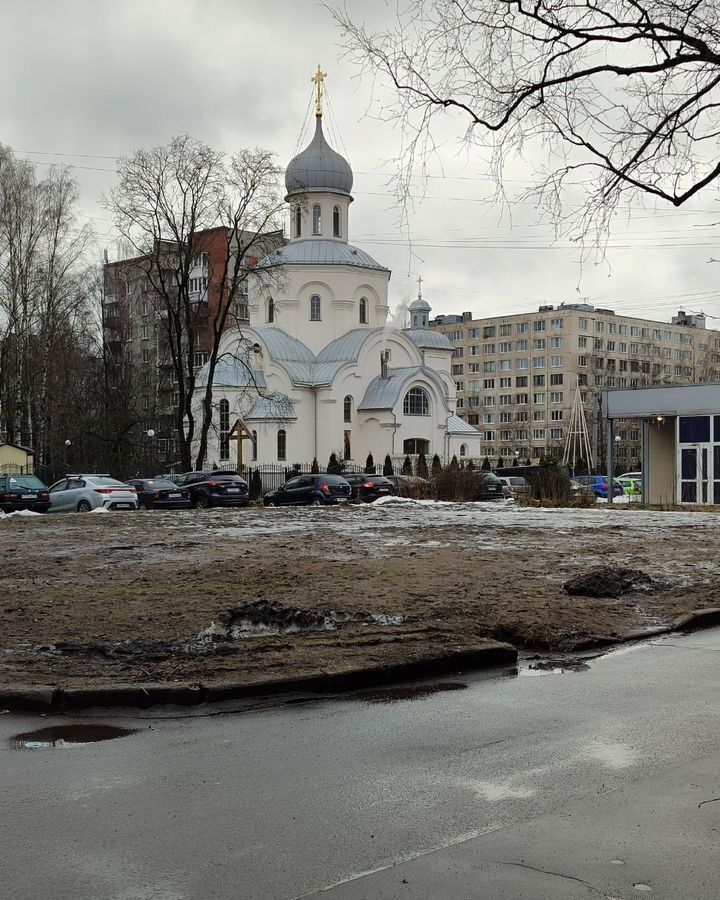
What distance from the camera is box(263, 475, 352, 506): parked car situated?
44750 mm

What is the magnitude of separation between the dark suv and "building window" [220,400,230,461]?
2611cm

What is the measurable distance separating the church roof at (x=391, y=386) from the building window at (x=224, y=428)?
30.5ft

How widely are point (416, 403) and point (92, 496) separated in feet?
127

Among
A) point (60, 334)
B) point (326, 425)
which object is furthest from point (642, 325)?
point (60, 334)

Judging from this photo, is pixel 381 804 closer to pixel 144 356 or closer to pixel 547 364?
pixel 144 356

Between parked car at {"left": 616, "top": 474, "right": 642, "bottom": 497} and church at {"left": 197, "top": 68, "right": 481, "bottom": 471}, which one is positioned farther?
church at {"left": 197, "top": 68, "right": 481, "bottom": 471}

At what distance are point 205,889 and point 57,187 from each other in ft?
185

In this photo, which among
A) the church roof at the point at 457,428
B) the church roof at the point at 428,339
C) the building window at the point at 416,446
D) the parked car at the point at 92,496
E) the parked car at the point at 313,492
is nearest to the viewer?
the parked car at the point at 92,496

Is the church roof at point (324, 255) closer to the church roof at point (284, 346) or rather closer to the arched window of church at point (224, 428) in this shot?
the church roof at point (284, 346)

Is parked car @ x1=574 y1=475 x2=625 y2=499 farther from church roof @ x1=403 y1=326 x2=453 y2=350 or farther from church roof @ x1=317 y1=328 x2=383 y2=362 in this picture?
church roof @ x1=403 y1=326 x2=453 y2=350

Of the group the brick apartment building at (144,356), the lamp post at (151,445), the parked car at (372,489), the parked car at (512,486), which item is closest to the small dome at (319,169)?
the brick apartment building at (144,356)

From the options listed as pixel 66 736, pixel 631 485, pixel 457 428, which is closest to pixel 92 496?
pixel 631 485

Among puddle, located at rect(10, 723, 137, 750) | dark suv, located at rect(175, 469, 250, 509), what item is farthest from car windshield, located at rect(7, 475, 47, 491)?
puddle, located at rect(10, 723, 137, 750)

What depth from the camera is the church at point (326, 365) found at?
2813 inches
